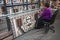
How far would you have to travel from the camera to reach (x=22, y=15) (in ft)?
17.5

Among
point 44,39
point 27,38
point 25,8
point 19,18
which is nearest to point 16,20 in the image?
point 19,18

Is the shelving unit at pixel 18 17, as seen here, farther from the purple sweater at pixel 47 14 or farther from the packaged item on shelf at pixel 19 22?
the purple sweater at pixel 47 14

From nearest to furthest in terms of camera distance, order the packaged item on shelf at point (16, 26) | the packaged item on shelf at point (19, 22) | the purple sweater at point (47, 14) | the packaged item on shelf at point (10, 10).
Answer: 1. the packaged item on shelf at point (16, 26)
2. the packaged item on shelf at point (19, 22)
3. the packaged item on shelf at point (10, 10)
4. the purple sweater at point (47, 14)

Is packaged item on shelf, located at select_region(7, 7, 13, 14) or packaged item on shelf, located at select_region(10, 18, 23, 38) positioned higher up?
packaged item on shelf, located at select_region(7, 7, 13, 14)

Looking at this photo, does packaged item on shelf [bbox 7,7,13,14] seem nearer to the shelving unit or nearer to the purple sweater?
the shelving unit

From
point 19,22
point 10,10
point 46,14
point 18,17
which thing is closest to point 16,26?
point 19,22

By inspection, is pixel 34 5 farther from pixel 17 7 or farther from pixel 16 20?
pixel 16 20

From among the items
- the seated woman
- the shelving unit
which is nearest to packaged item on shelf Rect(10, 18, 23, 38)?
the shelving unit

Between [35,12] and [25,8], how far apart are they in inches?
18.9

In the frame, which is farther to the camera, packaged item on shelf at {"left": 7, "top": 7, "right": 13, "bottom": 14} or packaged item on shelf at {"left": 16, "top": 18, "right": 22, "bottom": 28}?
packaged item on shelf at {"left": 7, "top": 7, "right": 13, "bottom": 14}

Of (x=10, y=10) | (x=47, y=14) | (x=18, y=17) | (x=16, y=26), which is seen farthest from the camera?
(x=47, y=14)

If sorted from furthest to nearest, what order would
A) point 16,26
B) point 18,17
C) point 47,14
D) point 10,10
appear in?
1. point 47,14
2. point 10,10
3. point 18,17
4. point 16,26

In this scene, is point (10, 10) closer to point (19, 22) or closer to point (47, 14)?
point (19, 22)

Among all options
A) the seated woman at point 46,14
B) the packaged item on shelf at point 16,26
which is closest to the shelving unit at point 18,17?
the packaged item on shelf at point 16,26
